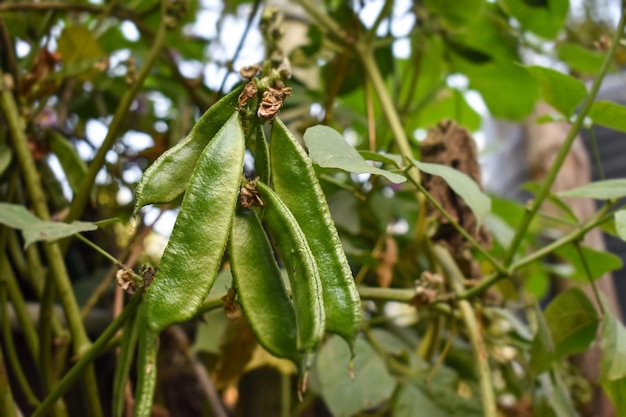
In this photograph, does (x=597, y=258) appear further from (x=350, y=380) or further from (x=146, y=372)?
(x=146, y=372)

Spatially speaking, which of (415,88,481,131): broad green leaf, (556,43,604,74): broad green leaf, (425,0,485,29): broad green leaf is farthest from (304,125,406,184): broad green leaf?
(415,88,481,131): broad green leaf

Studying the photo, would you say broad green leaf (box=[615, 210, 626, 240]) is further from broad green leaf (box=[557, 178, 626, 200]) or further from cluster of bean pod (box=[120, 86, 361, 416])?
cluster of bean pod (box=[120, 86, 361, 416])

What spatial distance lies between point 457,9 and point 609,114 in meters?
0.37

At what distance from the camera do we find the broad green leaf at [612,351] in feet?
1.60

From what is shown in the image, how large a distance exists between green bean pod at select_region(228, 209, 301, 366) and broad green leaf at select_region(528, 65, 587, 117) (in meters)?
0.34

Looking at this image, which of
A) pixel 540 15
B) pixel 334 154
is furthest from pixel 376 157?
pixel 540 15

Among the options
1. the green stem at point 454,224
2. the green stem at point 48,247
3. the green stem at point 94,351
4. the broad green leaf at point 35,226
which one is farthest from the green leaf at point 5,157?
the green stem at point 454,224

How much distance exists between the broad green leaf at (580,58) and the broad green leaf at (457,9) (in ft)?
0.56

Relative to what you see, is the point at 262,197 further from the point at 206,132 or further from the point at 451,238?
the point at 451,238

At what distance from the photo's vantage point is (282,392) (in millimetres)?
819

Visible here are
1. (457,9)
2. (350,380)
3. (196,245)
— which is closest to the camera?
(196,245)

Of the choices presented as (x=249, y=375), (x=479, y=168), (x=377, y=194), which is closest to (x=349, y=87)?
(x=377, y=194)

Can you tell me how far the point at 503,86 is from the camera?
108cm

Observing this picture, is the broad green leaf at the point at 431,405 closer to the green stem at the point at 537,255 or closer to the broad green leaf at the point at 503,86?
the green stem at the point at 537,255
